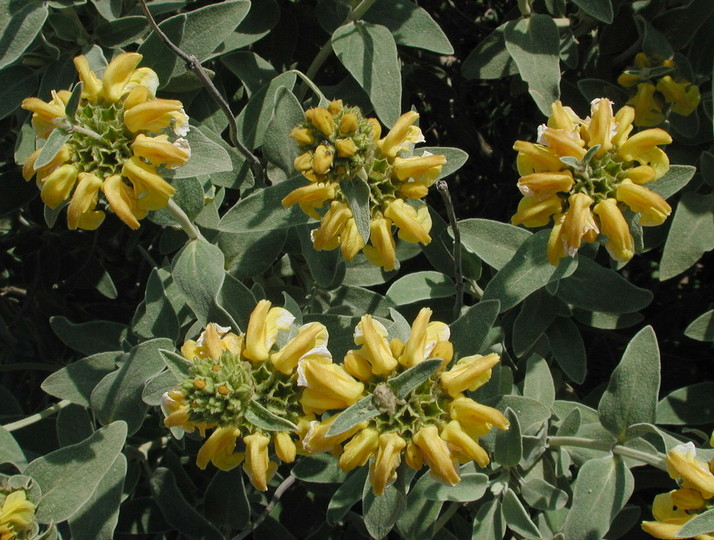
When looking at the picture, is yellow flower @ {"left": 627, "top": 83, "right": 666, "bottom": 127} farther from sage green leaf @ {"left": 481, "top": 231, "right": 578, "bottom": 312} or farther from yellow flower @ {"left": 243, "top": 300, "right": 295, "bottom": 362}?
yellow flower @ {"left": 243, "top": 300, "right": 295, "bottom": 362}

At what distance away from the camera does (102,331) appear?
2.40m

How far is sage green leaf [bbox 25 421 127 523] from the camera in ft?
6.07

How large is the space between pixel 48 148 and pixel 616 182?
4.75 feet

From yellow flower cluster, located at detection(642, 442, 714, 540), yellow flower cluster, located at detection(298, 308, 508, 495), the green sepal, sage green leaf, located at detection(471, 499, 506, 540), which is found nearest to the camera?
the green sepal

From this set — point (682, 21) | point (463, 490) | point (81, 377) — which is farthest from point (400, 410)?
point (682, 21)

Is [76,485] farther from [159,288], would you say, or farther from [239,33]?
[239,33]

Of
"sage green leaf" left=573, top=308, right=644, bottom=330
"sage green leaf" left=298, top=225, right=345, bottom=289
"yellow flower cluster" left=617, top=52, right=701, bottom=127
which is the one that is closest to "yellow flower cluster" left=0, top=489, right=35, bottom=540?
"sage green leaf" left=298, top=225, right=345, bottom=289

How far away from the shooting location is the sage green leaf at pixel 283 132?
2094 millimetres

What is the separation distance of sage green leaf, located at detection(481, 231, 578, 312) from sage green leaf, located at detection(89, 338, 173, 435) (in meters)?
0.96

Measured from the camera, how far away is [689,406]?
2406 mm

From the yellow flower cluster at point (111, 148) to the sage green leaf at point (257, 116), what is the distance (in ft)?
1.61

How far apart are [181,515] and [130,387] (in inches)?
17.6

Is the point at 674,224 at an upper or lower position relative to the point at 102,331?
upper

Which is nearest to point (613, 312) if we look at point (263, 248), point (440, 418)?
point (440, 418)
